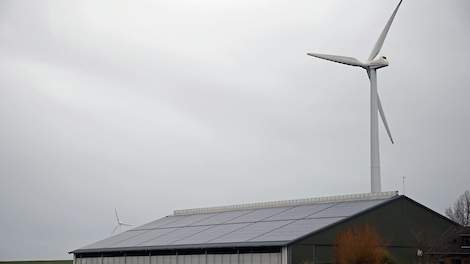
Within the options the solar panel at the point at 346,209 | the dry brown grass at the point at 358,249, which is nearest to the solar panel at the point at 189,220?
the solar panel at the point at 346,209

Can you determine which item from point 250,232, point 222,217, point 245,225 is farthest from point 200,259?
point 222,217

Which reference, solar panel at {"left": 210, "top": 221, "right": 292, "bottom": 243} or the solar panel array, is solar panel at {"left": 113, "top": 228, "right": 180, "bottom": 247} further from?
solar panel at {"left": 210, "top": 221, "right": 292, "bottom": 243}

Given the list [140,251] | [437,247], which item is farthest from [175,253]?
[437,247]

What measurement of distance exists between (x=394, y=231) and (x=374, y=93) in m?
17.1

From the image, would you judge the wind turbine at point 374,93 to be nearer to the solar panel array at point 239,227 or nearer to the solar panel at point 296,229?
the solar panel array at point 239,227

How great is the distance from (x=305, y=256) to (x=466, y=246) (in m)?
19.3

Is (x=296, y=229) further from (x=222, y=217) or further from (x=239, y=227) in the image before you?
(x=222, y=217)

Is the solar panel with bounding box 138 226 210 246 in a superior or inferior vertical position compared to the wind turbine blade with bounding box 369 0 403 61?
inferior

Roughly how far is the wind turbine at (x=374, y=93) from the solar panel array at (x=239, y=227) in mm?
5002

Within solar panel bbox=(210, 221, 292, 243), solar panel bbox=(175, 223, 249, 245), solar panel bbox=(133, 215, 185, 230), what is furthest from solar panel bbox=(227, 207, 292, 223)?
solar panel bbox=(133, 215, 185, 230)

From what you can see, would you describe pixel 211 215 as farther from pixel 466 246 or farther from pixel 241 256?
pixel 466 246

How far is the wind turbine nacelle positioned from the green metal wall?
17367 millimetres

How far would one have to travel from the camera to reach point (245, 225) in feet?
267

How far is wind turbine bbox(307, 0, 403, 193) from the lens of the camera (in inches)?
3211
